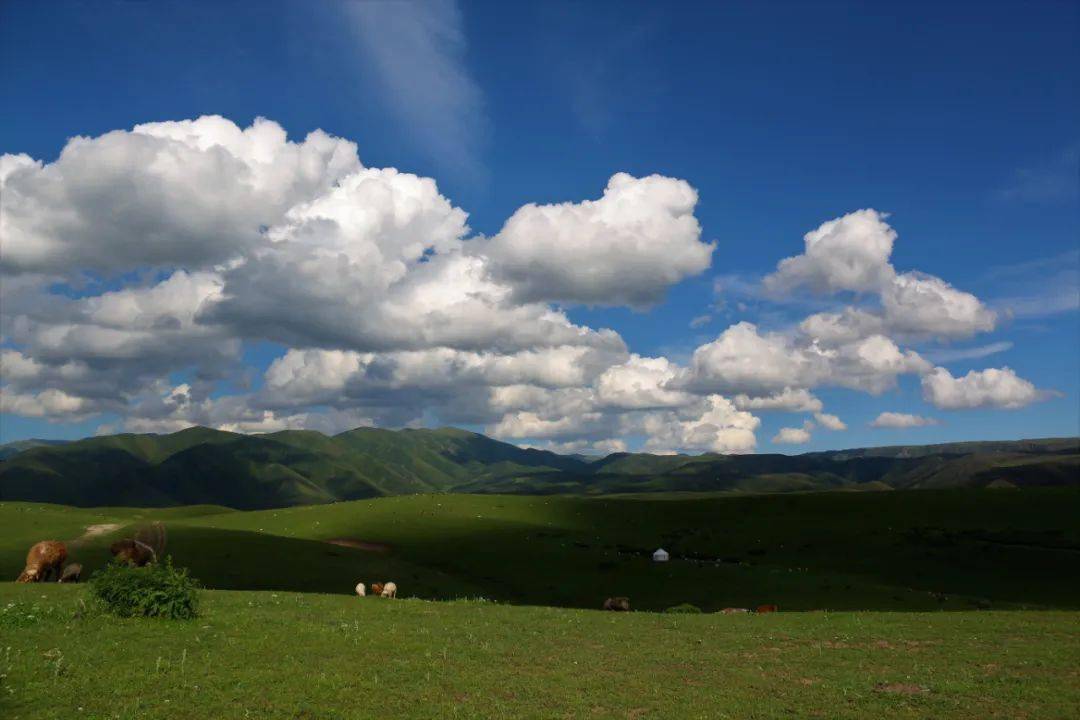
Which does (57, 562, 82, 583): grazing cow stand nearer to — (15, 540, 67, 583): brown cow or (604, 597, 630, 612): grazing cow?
(15, 540, 67, 583): brown cow

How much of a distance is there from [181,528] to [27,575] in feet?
151

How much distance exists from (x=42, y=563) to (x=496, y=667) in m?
32.9

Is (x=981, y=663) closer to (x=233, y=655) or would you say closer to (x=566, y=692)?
(x=566, y=692)

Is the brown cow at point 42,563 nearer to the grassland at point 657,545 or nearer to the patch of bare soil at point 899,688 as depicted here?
the grassland at point 657,545

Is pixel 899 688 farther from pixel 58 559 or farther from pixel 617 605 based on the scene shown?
pixel 58 559

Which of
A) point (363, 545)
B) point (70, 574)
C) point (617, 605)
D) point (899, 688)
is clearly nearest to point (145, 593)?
point (70, 574)

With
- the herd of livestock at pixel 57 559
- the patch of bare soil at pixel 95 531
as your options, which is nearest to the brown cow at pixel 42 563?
the herd of livestock at pixel 57 559

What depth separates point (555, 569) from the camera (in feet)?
257

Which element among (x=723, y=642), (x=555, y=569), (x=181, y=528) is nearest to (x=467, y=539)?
(x=555, y=569)

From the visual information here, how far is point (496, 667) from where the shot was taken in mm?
23125

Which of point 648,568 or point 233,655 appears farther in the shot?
point 648,568

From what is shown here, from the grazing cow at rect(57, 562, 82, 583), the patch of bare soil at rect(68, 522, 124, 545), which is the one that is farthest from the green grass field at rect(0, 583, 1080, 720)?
the patch of bare soil at rect(68, 522, 124, 545)

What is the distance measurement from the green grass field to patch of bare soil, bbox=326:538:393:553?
54140 mm

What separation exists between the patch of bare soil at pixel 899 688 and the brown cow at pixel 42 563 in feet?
144
